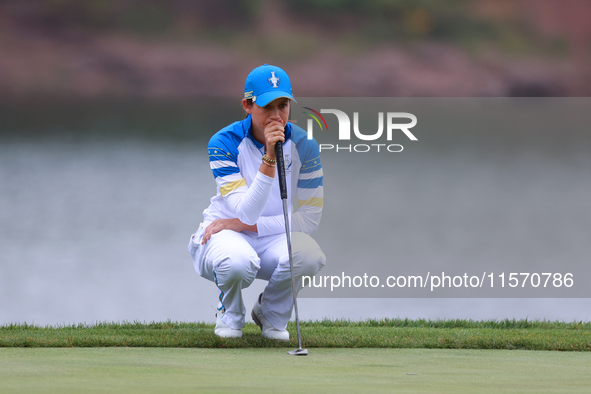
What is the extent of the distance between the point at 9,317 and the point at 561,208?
156 inches

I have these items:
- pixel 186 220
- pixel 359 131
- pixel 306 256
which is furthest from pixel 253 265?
pixel 186 220

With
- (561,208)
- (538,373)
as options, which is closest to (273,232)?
(538,373)

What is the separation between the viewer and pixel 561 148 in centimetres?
558

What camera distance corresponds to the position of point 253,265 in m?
2.33

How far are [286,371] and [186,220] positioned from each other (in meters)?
3.63

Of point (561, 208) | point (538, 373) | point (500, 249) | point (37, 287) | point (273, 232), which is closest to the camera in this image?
point (538, 373)

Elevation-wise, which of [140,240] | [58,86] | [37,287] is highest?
[58,86]

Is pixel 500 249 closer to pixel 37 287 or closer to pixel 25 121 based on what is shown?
pixel 37 287

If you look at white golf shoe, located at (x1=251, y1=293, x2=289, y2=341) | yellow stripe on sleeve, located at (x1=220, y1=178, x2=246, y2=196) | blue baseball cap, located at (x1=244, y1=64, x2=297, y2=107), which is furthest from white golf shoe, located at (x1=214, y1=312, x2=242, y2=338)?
blue baseball cap, located at (x1=244, y1=64, x2=297, y2=107)

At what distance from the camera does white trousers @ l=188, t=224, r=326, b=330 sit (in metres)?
2.31

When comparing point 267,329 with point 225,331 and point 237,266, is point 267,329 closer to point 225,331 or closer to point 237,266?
point 225,331

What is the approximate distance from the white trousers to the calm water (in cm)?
143

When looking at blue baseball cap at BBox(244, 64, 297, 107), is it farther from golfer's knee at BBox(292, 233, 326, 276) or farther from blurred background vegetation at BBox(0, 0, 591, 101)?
blurred background vegetation at BBox(0, 0, 591, 101)

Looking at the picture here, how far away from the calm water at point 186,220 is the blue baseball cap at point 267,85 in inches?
75.1
